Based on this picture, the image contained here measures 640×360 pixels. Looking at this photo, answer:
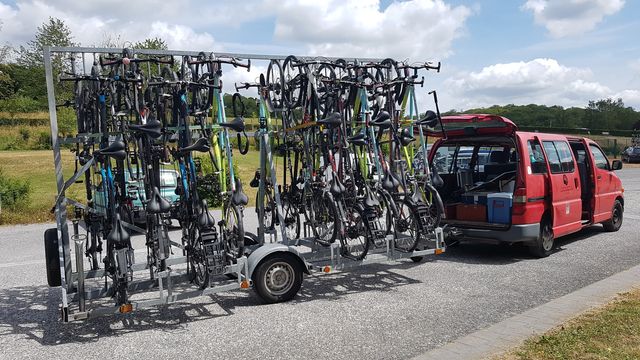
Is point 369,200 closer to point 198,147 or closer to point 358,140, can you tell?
point 358,140

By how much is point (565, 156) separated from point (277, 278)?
18.9 feet

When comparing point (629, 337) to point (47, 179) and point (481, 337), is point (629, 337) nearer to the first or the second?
point (481, 337)

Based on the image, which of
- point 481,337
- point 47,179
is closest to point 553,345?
point 481,337

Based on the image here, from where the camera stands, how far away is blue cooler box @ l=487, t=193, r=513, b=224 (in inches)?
316

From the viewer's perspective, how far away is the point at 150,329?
17.9 feet

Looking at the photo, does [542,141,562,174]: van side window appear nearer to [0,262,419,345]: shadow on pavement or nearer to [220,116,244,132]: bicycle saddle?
[0,262,419,345]: shadow on pavement

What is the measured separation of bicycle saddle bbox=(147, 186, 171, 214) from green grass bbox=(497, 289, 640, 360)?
3.49 m

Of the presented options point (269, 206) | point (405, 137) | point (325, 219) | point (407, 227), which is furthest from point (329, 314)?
point (405, 137)

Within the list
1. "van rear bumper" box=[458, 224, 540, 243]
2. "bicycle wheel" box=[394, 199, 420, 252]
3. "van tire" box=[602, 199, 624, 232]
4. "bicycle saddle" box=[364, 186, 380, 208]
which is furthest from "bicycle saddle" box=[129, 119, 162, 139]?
"van tire" box=[602, 199, 624, 232]

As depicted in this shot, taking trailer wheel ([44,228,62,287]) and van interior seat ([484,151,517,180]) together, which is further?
van interior seat ([484,151,517,180])

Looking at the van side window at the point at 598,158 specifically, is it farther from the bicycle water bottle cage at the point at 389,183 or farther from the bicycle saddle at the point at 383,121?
the bicycle saddle at the point at 383,121

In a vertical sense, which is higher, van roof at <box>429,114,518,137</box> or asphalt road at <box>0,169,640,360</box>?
van roof at <box>429,114,518,137</box>

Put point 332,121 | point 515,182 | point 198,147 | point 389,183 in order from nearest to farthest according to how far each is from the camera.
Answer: point 198,147 → point 332,121 → point 389,183 → point 515,182

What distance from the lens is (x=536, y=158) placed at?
8.46 meters
